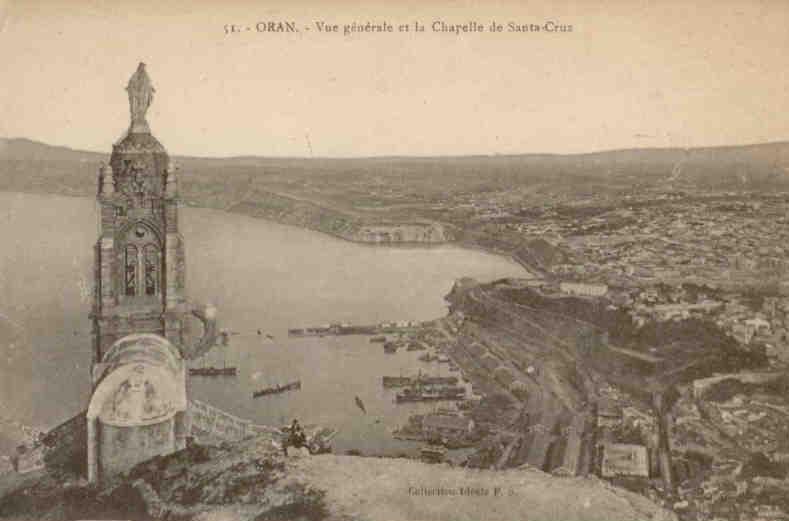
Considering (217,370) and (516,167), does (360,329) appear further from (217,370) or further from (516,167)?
(516,167)

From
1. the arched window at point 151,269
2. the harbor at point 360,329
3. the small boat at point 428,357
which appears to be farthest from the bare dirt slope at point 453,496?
the arched window at point 151,269

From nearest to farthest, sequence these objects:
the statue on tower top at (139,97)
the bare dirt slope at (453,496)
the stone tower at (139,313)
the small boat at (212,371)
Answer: the bare dirt slope at (453,496) → the stone tower at (139,313) → the statue on tower top at (139,97) → the small boat at (212,371)

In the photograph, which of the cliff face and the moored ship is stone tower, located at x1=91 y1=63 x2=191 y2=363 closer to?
the cliff face

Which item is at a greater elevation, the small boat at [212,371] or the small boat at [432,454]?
the small boat at [212,371]

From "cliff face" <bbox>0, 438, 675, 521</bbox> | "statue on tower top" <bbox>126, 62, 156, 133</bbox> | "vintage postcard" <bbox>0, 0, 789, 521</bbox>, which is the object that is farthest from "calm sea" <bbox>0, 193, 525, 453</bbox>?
"statue on tower top" <bbox>126, 62, 156, 133</bbox>

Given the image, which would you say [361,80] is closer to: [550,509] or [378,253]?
[378,253]

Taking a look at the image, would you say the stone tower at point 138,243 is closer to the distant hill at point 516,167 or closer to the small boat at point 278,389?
the distant hill at point 516,167

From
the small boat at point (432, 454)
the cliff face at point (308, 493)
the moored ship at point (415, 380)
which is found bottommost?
the cliff face at point (308, 493)

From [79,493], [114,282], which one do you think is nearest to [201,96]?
[114,282]
